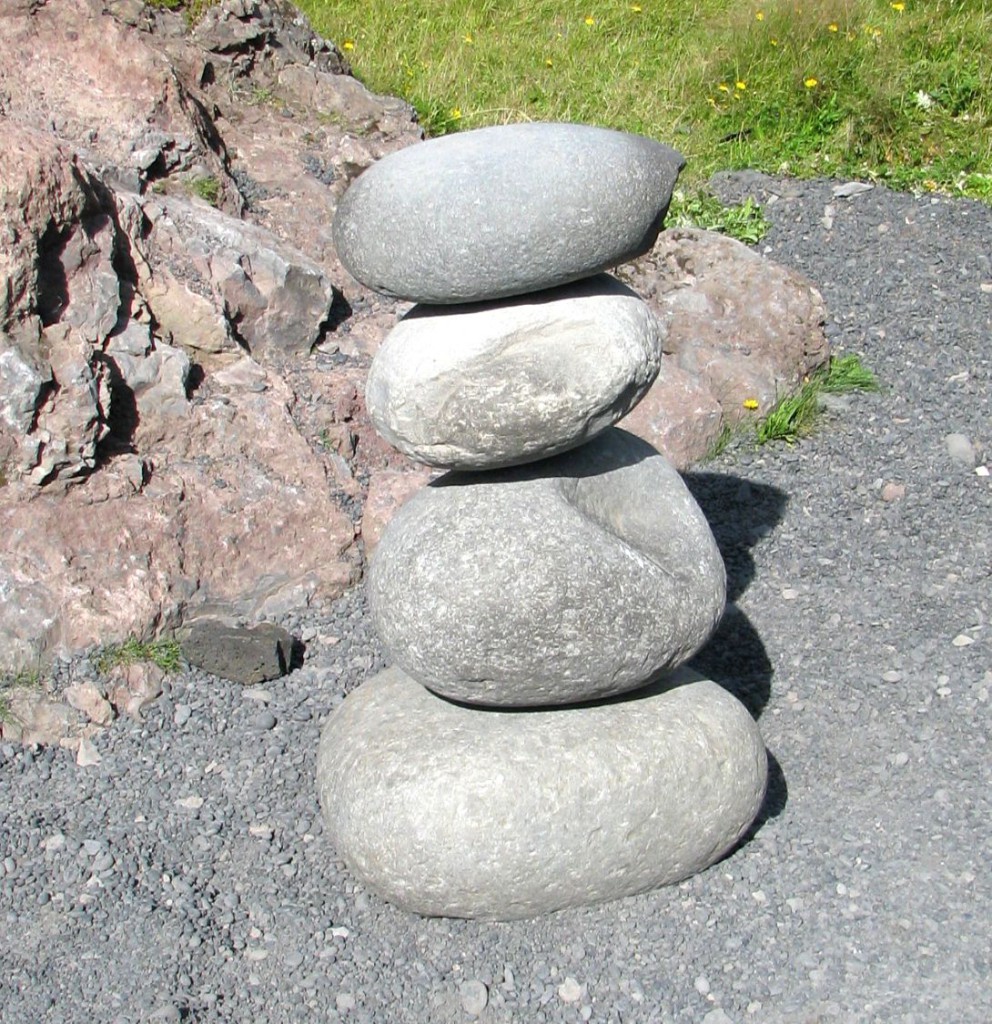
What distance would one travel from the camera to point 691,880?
403cm

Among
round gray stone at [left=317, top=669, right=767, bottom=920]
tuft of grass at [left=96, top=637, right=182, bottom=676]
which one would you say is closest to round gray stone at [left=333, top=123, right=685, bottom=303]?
round gray stone at [left=317, top=669, right=767, bottom=920]

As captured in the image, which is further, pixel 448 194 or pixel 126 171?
pixel 126 171

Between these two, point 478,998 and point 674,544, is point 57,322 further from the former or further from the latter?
point 478,998

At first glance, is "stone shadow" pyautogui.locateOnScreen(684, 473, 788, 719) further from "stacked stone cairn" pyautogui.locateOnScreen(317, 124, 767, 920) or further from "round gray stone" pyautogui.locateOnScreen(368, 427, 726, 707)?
"stacked stone cairn" pyautogui.locateOnScreen(317, 124, 767, 920)

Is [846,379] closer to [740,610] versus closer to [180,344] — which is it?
[740,610]

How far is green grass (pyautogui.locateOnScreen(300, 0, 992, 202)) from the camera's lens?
859 centimetres

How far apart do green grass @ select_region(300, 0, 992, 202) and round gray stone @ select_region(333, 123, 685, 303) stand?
4.78 meters

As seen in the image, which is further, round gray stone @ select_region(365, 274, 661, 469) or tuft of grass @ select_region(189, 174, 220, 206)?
tuft of grass @ select_region(189, 174, 220, 206)

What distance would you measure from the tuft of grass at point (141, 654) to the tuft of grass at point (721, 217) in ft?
13.7

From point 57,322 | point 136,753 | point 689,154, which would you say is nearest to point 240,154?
point 57,322

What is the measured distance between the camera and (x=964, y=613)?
16.9 feet

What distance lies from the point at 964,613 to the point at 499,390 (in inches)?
96.6

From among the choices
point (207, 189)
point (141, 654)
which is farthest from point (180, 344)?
point (141, 654)

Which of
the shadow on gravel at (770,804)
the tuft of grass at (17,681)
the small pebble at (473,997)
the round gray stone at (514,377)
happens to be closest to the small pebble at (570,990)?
the small pebble at (473,997)
